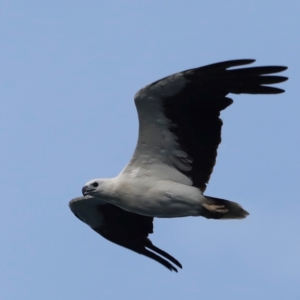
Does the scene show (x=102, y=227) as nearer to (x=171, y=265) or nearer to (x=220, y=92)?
(x=171, y=265)

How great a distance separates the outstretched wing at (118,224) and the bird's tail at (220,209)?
2.28 meters

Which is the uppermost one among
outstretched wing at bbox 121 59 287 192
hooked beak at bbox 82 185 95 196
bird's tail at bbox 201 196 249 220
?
outstretched wing at bbox 121 59 287 192

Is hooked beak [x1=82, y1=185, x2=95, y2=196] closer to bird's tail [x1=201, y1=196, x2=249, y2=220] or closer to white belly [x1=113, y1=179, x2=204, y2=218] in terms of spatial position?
white belly [x1=113, y1=179, x2=204, y2=218]

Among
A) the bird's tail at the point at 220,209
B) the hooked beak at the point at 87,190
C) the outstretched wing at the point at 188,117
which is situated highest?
the outstretched wing at the point at 188,117

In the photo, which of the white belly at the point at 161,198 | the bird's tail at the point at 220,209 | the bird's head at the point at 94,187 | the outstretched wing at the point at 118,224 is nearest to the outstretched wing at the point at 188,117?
the white belly at the point at 161,198

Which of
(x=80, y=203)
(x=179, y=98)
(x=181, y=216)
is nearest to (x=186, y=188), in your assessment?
(x=181, y=216)

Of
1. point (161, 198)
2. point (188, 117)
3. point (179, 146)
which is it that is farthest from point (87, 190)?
point (188, 117)

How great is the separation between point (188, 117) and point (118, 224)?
12.5ft

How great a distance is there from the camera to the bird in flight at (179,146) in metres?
17.1

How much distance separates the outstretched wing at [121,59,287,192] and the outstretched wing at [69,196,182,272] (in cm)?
231

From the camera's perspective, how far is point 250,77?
16.9 metres

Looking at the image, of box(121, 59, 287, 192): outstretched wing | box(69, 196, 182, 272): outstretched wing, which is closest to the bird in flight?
box(121, 59, 287, 192): outstretched wing

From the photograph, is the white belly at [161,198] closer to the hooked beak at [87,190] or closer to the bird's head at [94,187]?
the bird's head at [94,187]

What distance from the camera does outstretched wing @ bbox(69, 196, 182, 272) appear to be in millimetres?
20016
